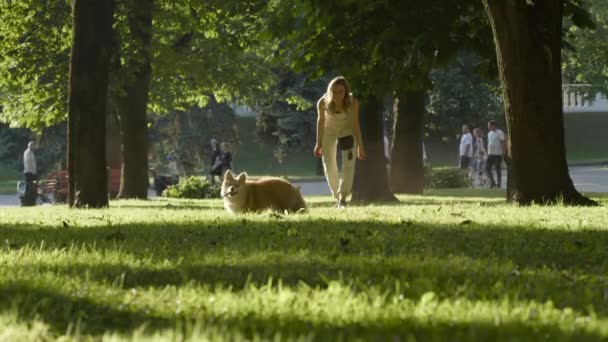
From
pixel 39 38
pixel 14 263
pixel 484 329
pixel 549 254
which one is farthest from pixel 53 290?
pixel 39 38

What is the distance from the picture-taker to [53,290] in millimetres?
7332

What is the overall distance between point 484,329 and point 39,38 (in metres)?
29.7

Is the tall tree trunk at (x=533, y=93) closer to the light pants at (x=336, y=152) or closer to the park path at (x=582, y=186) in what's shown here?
the light pants at (x=336, y=152)

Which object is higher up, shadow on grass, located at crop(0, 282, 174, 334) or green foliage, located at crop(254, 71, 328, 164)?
green foliage, located at crop(254, 71, 328, 164)

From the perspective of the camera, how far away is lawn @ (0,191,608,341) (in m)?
5.96

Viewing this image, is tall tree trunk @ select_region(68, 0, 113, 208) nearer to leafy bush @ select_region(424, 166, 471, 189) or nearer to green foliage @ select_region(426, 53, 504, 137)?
leafy bush @ select_region(424, 166, 471, 189)

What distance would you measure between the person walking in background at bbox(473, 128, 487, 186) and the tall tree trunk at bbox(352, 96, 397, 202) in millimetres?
18183

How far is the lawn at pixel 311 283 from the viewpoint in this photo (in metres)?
5.96

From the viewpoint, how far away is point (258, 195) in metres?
17.0

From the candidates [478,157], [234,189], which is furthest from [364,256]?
[478,157]

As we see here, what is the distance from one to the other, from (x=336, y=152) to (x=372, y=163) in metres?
10.3

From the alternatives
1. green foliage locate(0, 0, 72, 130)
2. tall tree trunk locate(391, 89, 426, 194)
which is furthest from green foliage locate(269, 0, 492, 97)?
green foliage locate(0, 0, 72, 130)

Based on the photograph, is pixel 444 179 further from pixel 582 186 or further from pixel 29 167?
pixel 29 167

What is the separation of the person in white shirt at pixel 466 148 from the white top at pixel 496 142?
3137 mm
